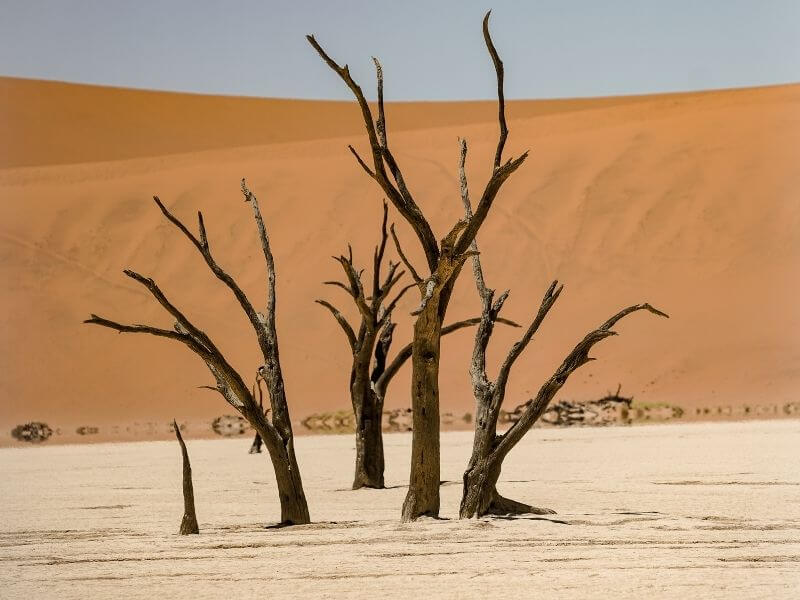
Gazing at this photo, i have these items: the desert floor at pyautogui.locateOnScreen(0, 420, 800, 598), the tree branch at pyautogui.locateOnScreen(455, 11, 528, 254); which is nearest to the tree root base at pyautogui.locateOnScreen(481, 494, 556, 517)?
the desert floor at pyautogui.locateOnScreen(0, 420, 800, 598)

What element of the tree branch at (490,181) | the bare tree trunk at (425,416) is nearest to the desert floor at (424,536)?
the bare tree trunk at (425,416)

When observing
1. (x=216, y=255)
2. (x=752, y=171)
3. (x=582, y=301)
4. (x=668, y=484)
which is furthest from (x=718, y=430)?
(x=216, y=255)

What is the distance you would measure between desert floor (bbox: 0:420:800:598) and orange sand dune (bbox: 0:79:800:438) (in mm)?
16367

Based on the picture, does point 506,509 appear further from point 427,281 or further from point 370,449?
point 370,449

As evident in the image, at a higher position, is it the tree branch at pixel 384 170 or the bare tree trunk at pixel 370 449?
the tree branch at pixel 384 170

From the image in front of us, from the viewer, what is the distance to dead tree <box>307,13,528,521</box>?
988cm

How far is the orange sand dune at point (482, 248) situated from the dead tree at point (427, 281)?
2228cm

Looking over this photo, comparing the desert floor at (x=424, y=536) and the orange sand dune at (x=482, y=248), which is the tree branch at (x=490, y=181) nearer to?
the desert floor at (x=424, y=536)

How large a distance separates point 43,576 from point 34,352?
31321 millimetres

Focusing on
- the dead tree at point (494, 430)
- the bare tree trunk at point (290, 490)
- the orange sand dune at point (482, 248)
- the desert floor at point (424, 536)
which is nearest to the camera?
the desert floor at point (424, 536)

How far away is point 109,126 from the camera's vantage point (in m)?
72.6

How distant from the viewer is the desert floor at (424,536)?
7723mm

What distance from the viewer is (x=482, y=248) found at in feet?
134

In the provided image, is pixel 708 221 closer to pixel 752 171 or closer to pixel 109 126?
pixel 752 171
